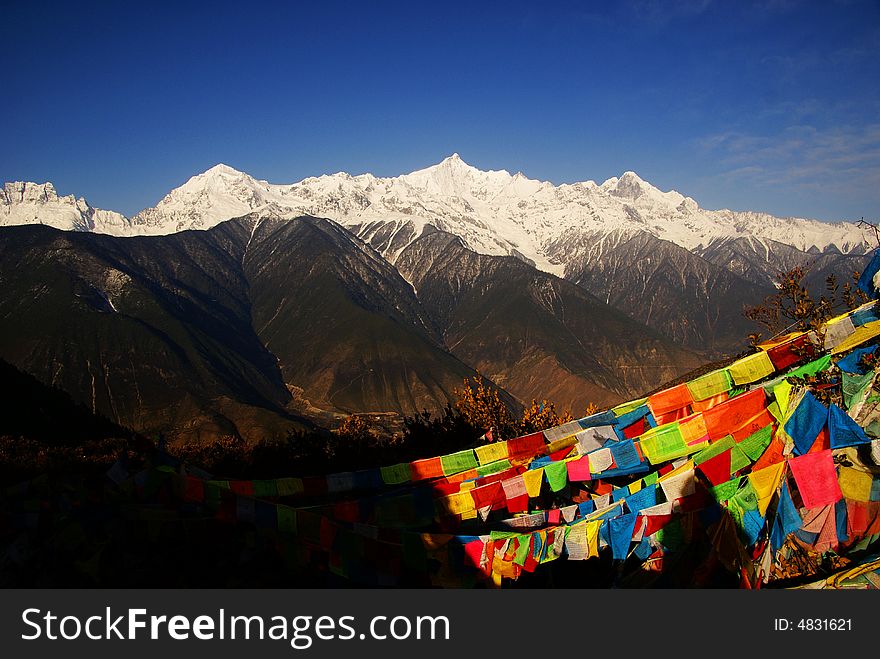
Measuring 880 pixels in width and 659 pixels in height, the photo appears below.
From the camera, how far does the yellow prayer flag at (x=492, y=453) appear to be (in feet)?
67.7

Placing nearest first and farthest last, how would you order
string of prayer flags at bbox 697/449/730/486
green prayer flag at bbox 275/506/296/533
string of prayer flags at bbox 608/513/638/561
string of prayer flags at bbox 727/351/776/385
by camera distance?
string of prayer flags at bbox 608/513/638/561, green prayer flag at bbox 275/506/296/533, string of prayer flags at bbox 697/449/730/486, string of prayer flags at bbox 727/351/776/385

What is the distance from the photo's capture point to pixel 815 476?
1549cm

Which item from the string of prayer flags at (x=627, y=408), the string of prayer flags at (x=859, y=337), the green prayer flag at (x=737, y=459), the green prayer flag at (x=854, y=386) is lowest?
the green prayer flag at (x=737, y=459)

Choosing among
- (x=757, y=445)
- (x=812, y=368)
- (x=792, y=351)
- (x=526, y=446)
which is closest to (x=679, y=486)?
(x=757, y=445)

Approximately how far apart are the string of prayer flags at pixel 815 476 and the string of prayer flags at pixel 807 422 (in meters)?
0.69

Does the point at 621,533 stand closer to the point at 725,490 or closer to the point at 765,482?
the point at 725,490

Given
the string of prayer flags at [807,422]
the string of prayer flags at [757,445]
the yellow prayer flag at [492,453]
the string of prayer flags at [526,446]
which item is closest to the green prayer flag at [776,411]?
the string of prayer flags at [757,445]

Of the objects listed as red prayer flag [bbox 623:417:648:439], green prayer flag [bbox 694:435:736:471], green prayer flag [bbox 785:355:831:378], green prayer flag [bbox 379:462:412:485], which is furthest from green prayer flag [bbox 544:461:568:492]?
green prayer flag [bbox 785:355:831:378]

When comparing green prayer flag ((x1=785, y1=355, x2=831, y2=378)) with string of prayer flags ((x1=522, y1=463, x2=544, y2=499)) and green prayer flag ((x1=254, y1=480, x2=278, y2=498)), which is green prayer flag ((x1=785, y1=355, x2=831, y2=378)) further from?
green prayer flag ((x1=254, y1=480, x2=278, y2=498))

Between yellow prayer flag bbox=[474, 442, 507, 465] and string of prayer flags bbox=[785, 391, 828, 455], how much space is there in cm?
794

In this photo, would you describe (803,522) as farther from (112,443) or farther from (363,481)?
(112,443)

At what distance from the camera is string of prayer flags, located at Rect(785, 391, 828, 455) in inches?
634

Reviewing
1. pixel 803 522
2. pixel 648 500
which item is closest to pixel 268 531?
pixel 648 500

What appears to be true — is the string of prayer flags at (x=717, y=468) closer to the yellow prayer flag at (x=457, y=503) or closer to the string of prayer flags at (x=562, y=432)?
the string of prayer flags at (x=562, y=432)
